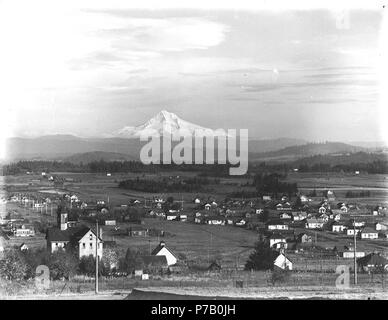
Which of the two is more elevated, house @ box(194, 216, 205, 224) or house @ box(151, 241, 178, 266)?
house @ box(194, 216, 205, 224)

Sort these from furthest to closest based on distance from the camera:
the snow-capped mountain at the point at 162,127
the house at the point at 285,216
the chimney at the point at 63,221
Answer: the house at the point at 285,216
the chimney at the point at 63,221
the snow-capped mountain at the point at 162,127

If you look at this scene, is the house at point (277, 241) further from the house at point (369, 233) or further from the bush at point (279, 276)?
the house at point (369, 233)

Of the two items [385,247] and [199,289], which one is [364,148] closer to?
[385,247]

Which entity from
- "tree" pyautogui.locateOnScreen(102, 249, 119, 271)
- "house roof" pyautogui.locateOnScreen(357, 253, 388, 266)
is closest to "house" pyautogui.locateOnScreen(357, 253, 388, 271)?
"house roof" pyautogui.locateOnScreen(357, 253, 388, 266)

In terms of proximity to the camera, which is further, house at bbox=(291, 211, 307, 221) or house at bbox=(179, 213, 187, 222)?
house at bbox=(291, 211, 307, 221)

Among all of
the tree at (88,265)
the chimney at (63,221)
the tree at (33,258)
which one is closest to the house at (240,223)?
the tree at (88,265)

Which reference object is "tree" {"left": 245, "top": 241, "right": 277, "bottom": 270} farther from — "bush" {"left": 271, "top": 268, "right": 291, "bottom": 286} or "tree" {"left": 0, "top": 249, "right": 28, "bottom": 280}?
"tree" {"left": 0, "top": 249, "right": 28, "bottom": 280}
